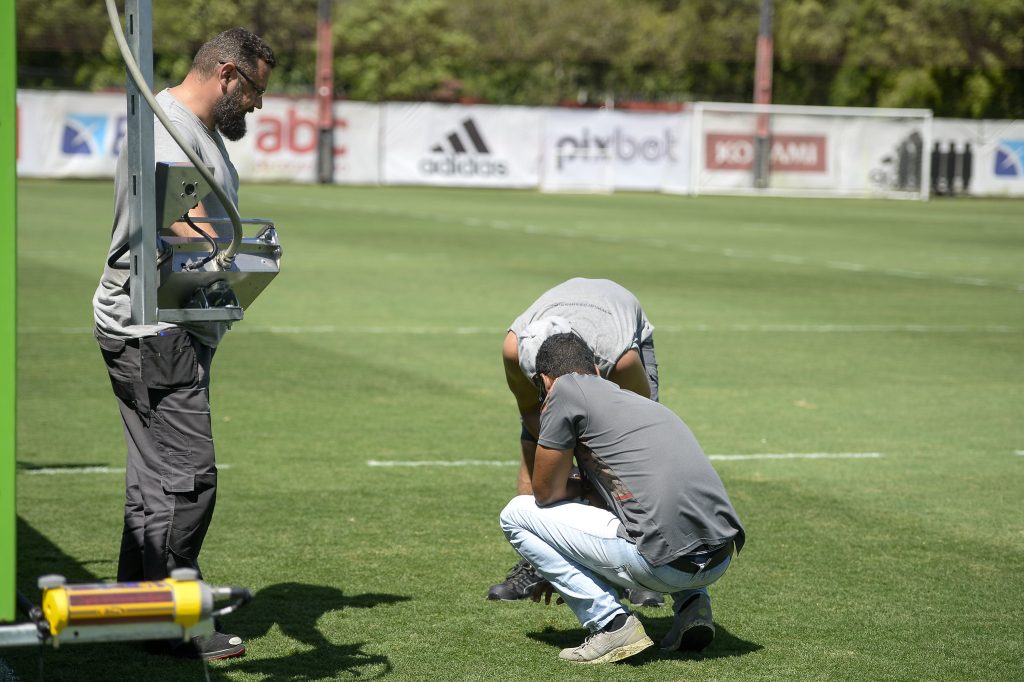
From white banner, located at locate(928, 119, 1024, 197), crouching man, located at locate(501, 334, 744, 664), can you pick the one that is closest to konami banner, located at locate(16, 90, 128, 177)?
white banner, located at locate(928, 119, 1024, 197)

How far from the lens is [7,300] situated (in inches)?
130

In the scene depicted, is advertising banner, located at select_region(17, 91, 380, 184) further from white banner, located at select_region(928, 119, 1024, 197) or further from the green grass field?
the green grass field

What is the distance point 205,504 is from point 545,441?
3.86ft

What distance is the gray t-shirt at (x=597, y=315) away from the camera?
17.7 ft

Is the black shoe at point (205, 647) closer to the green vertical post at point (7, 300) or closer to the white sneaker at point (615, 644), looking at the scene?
the white sneaker at point (615, 644)

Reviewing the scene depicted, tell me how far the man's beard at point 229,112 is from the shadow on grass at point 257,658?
1.78 m

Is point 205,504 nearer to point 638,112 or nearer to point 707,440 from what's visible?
point 707,440

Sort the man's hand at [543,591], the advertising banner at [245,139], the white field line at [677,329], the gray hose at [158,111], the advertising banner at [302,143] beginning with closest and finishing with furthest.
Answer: the gray hose at [158,111] → the man's hand at [543,591] → the white field line at [677,329] → the advertising banner at [245,139] → the advertising banner at [302,143]

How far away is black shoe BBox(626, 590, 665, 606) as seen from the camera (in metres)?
5.91

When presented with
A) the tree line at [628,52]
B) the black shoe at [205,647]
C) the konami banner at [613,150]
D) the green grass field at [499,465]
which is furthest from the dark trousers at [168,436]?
the tree line at [628,52]

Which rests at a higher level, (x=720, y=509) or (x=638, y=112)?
(x=638, y=112)

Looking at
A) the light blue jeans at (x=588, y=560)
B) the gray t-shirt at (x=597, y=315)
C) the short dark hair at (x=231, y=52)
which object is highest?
the short dark hair at (x=231, y=52)

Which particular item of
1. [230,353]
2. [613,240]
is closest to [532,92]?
[613,240]

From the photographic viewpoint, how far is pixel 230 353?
12375mm
